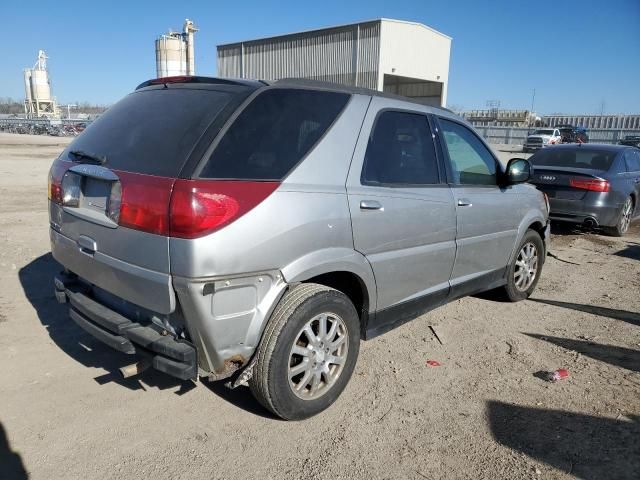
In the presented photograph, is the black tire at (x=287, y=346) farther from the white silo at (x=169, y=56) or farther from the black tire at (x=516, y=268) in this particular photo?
the white silo at (x=169, y=56)

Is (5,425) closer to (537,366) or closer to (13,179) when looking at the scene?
(537,366)

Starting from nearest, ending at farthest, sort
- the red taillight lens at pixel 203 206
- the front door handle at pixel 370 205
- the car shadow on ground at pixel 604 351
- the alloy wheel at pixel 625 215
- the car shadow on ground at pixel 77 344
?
the red taillight lens at pixel 203 206, the front door handle at pixel 370 205, the car shadow on ground at pixel 77 344, the car shadow on ground at pixel 604 351, the alloy wheel at pixel 625 215

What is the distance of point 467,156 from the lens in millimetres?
4359

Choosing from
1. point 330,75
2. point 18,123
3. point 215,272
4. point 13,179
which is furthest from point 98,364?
point 18,123

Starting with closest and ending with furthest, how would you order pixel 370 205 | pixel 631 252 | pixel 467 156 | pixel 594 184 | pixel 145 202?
pixel 145 202 → pixel 370 205 → pixel 467 156 → pixel 631 252 → pixel 594 184

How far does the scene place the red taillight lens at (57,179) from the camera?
320 centimetres

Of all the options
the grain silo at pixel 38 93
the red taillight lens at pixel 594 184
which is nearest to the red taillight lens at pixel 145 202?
the red taillight lens at pixel 594 184

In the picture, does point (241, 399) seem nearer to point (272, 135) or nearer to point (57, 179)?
point (272, 135)

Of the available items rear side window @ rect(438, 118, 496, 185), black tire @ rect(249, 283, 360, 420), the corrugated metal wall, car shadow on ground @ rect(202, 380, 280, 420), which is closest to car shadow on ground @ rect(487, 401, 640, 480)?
black tire @ rect(249, 283, 360, 420)

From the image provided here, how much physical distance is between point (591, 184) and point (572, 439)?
6202 mm

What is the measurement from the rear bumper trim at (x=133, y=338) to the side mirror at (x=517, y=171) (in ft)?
10.8

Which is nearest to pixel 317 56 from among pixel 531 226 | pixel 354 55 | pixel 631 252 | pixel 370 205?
pixel 354 55

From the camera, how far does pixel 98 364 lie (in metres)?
3.63

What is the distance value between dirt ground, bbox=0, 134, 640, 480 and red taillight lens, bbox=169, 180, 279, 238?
1244 mm
